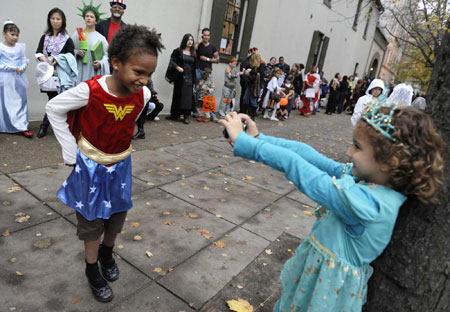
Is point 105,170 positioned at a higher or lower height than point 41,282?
higher

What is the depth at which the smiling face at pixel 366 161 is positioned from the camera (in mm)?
1386

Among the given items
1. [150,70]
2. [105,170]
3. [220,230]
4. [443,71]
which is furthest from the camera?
[220,230]

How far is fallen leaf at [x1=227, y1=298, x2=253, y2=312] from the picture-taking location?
2.36m

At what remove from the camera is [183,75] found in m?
7.97

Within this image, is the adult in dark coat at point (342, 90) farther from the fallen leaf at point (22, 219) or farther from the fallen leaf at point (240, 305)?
the fallen leaf at point (22, 219)

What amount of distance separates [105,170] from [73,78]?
3.89 meters

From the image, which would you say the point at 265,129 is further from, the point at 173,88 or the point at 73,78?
the point at 73,78

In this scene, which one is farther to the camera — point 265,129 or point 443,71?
point 265,129

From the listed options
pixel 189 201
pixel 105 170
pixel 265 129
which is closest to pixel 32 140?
pixel 189 201

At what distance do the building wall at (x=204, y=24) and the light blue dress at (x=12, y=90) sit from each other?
0.75 meters

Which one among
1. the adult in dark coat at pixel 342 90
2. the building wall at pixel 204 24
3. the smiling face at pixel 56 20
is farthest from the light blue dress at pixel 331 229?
the adult in dark coat at pixel 342 90

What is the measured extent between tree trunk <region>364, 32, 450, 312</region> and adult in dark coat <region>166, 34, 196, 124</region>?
663 cm

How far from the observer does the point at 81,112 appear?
211 cm

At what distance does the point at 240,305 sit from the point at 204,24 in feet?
27.0
